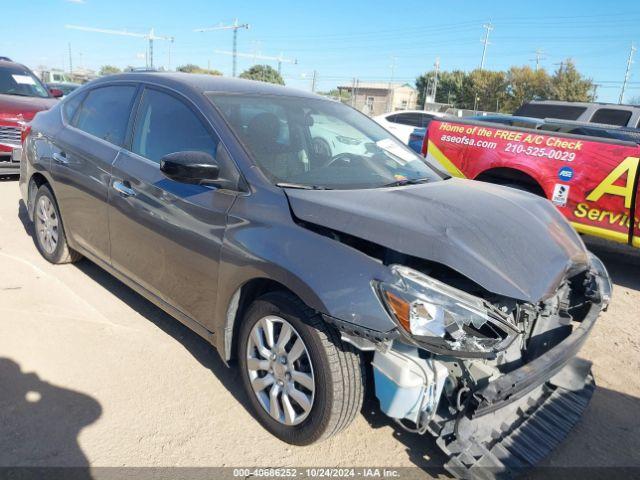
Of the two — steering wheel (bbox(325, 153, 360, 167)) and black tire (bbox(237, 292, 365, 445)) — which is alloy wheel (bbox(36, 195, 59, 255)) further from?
black tire (bbox(237, 292, 365, 445))

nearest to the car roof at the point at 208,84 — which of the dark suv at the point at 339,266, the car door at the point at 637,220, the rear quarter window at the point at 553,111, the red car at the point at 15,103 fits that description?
the dark suv at the point at 339,266

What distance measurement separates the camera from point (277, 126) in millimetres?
3049

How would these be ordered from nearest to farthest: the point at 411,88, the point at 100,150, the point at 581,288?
the point at 581,288 → the point at 100,150 → the point at 411,88

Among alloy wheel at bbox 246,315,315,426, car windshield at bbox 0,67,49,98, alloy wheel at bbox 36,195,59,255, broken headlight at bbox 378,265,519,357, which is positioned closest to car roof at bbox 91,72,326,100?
alloy wheel at bbox 36,195,59,255

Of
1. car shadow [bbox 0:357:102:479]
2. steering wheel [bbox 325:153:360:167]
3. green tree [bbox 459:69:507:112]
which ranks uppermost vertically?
green tree [bbox 459:69:507:112]

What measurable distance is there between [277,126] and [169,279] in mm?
1147

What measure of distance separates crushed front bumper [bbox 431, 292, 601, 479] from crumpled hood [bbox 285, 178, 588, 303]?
33 centimetres

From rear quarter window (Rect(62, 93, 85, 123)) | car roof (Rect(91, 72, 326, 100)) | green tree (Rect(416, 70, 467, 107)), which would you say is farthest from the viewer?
green tree (Rect(416, 70, 467, 107))

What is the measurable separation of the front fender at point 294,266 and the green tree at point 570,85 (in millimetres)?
51028

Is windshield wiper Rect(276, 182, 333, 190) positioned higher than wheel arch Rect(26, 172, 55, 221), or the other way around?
windshield wiper Rect(276, 182, 333, 190)

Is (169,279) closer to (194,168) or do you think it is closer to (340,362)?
(194,168)

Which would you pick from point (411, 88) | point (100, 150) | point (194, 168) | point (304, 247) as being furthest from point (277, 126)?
point (411, 88)

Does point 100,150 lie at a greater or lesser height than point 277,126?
lesser

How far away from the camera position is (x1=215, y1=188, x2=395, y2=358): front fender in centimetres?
208
